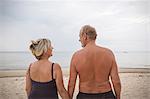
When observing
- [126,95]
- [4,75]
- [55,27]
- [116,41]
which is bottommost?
[126,95]

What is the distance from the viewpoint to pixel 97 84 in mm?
1704

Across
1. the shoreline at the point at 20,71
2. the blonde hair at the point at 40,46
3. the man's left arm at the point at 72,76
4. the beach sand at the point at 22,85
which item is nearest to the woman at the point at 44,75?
the blonde hair at the point at 40,46

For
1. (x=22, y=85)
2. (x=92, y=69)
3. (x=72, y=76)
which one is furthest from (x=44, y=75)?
(x=22, y=85)

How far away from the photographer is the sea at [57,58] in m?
2.29

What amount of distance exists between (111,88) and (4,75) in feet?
3.82

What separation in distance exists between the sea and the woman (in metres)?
0.60

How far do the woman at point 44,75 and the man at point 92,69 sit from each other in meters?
0.15

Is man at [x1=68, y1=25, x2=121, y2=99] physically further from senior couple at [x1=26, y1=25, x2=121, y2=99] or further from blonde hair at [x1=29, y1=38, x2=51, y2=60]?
blonde hair at [x1=29, y1=38, x2=51, y2=60]

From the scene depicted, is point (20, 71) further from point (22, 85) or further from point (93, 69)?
point (93, 69)

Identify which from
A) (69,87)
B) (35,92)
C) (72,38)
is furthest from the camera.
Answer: (72,38)

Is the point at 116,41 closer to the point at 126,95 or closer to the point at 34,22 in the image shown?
the point at 126,95

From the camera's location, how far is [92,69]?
171 centimetres

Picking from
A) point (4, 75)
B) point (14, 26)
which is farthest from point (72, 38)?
point (4, 75)

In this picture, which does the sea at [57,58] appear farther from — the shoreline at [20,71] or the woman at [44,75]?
the woman at [44,75]
